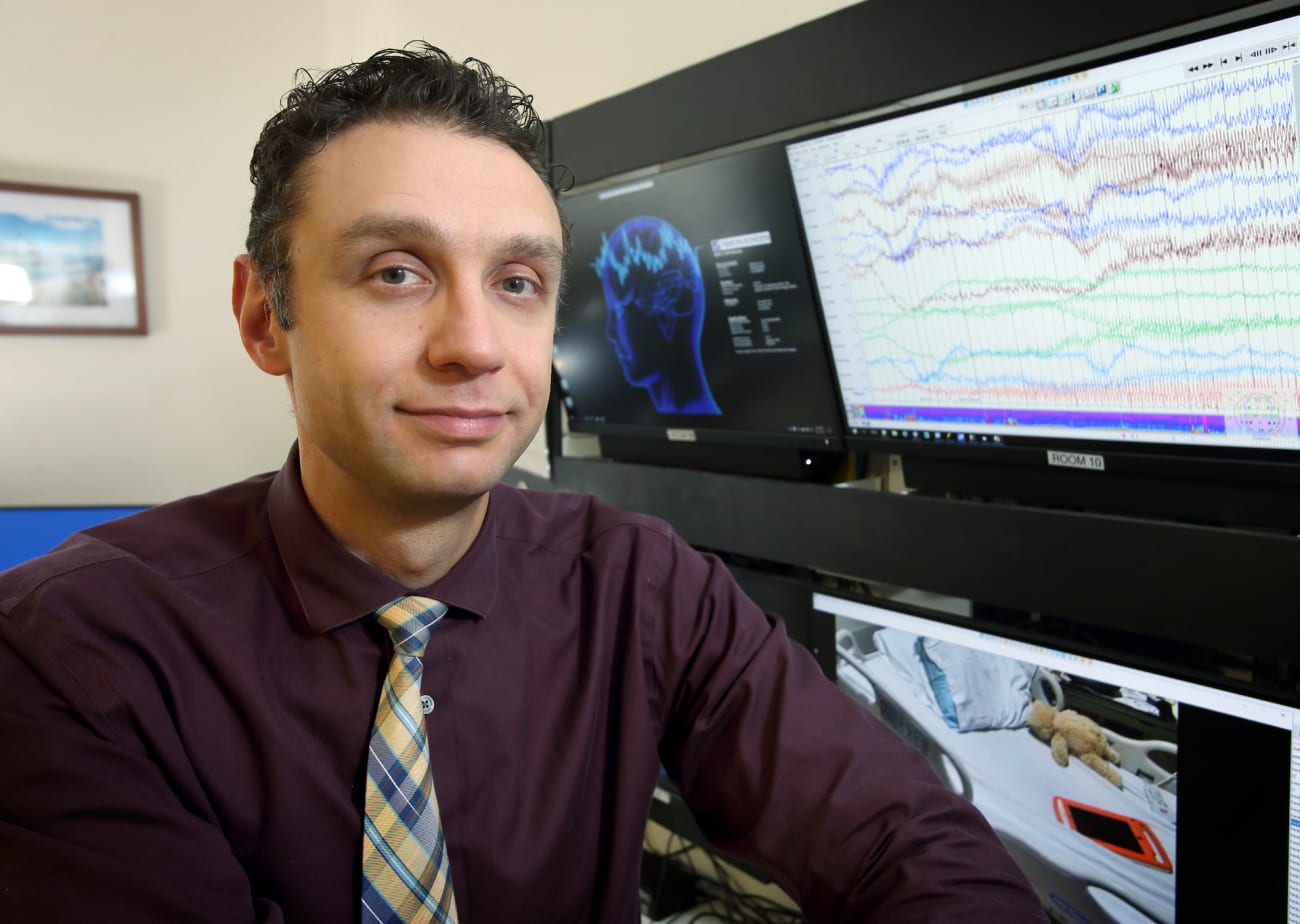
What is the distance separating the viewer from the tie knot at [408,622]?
0.94 meters

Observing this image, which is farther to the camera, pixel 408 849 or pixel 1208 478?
pixel 1208 478

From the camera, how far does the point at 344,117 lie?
96 centimetres

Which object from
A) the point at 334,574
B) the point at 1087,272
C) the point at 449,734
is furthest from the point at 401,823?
the point at 1087,272

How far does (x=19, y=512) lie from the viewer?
2180 millimetres

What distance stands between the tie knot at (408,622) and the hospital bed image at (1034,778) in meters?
0.78

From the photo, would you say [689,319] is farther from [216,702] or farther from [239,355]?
[239,355]

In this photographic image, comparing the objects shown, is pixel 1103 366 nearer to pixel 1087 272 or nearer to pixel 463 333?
pixel 1087 272

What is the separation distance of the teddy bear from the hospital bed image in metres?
0.01

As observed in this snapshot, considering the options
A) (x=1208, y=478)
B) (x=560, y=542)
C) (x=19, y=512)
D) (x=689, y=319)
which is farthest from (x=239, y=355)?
(x=1208, y=478)

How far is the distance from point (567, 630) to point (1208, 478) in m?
0.78

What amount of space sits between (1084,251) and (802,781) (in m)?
0.71

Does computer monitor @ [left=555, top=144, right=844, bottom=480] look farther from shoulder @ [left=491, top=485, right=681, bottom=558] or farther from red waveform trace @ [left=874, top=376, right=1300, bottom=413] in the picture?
shoulder @ [left=491, top=485, right=681, bottom=558]

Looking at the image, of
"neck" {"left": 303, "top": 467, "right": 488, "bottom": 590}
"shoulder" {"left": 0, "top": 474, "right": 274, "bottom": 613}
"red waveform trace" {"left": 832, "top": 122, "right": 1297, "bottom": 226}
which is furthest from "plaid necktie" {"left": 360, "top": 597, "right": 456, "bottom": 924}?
"red waveform trace" {"left": 832, "top": 122, "right": 1297, "bottom": 226}

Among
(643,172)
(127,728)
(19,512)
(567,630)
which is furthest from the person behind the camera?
(19,512)
